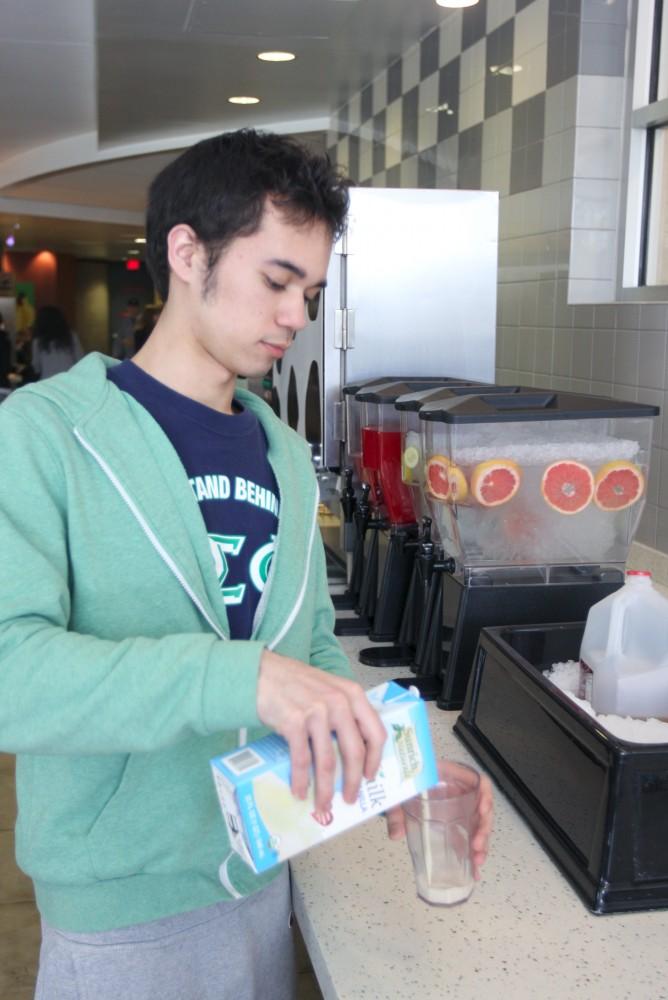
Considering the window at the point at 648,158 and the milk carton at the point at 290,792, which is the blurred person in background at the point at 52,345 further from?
the milk carton at the point at 290,792

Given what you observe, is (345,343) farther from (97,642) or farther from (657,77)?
(97,642)

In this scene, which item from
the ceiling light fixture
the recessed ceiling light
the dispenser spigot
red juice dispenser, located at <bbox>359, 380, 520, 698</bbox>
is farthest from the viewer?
the recessed ceiling light

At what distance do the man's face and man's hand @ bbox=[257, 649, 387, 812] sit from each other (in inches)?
15.1

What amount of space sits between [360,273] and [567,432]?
768mm

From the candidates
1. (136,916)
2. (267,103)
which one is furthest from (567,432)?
(267,103)

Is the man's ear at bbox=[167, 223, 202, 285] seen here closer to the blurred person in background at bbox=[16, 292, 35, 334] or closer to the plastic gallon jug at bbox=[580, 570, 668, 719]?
the plastic gallon jug at bbox=[580, 570, 668, 719]

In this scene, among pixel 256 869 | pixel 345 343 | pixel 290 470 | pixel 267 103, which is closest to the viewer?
pixel 256 869

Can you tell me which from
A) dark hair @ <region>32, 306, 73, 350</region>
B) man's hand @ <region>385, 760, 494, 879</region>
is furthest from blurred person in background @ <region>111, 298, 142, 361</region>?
man's hand @ <region>385, 760, 494, 879</region>

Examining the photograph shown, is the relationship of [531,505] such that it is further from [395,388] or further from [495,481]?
[395,388]

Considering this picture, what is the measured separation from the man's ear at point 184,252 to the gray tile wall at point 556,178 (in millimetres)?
1265

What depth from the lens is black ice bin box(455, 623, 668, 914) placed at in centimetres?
99

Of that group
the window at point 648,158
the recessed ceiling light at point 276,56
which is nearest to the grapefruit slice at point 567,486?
the window at point 648,158

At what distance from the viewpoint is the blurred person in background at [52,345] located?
261 inches

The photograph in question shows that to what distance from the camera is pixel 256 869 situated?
2.39 feet
